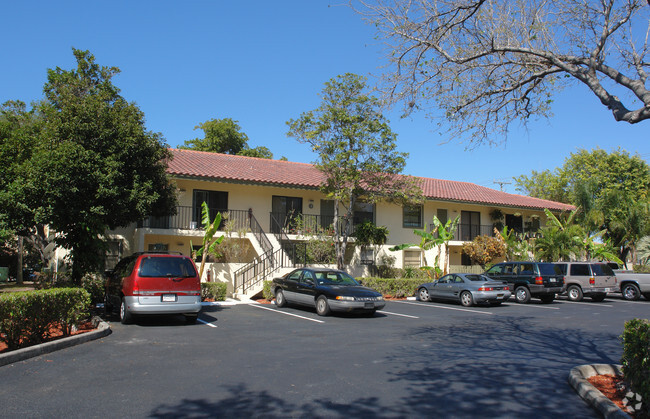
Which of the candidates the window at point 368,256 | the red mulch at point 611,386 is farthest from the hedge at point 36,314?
the window at point 368,256

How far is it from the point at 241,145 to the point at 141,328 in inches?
1247

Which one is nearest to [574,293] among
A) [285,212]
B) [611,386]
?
[285,212]

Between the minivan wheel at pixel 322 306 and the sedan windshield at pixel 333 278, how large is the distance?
24.0 inches

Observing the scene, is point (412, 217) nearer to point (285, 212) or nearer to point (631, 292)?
point (285, 212)

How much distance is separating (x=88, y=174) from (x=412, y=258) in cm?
1960

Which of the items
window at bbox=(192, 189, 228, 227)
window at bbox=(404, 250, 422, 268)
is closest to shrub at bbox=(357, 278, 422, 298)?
window at bbox=(404, 250, 422, 268)

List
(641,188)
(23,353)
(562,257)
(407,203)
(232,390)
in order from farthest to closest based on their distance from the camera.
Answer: (641,188), (562,257), (407,203), (23,353), (232,390)

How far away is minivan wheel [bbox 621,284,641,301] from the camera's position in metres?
22.3

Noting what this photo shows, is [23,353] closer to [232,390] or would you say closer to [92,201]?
[232,390]

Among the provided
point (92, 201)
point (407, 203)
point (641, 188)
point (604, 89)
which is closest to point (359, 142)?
point (407, 203)

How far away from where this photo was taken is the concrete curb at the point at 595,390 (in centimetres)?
514

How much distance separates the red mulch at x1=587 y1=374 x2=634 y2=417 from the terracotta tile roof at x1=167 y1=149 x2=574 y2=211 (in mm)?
16726

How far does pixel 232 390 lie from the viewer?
6113 millimetres

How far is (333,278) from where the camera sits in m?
15.2
